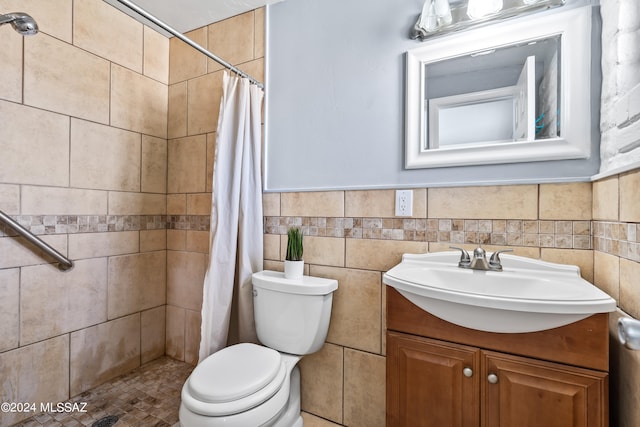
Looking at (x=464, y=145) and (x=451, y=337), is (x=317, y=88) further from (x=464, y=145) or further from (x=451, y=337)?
(x=451, y=337)

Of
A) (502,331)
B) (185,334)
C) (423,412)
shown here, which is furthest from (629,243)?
(185,334)

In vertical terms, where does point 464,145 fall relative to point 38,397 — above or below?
above

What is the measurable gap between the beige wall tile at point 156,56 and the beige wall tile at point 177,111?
109mm

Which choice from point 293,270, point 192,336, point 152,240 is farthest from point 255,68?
point 192,336

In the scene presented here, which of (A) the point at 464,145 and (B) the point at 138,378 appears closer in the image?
(A) the point at 464,145

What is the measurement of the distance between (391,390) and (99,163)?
1.94 metres

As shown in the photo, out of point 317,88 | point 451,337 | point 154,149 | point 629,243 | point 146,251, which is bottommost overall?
point 451,337

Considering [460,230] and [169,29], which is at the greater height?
[169,29]

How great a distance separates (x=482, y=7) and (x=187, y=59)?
71.3 inches

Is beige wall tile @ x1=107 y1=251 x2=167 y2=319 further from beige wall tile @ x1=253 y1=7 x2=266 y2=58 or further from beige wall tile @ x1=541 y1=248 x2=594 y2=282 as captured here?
beige wall tile @ x1=541 y1=248 x2=594 y2=282

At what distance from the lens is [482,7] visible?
125 centimetres

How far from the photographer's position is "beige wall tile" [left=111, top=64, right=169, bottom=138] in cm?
185

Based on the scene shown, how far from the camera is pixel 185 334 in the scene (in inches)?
80.4

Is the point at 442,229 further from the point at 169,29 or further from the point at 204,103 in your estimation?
the point at 204,103
